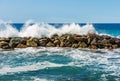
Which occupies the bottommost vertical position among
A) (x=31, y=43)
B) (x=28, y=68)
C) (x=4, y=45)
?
(x=28, y=68)

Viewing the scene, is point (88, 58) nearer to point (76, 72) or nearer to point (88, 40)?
point (76, 72)

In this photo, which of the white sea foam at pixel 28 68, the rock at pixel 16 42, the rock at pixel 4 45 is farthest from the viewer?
the rock at pixel 16 42

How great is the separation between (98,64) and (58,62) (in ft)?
8.22

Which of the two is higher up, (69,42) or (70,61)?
(69,42)

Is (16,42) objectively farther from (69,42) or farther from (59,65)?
(59,65)

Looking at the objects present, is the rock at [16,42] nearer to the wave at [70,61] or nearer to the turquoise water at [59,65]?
the wave at [70,61]

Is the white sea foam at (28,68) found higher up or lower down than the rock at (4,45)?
lower down

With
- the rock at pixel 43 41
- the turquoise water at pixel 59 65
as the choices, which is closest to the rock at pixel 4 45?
the rock at pixel 43 41

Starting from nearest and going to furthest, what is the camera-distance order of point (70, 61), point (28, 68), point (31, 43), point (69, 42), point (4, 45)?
point (28, 68), point (70, 61), point (4, 45), point (69, 42), point (31, 43)

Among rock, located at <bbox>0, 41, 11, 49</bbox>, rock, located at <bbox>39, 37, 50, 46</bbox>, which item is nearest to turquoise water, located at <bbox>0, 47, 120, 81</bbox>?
rock, located at <bbox>0, 41, 11, 49</bbox>

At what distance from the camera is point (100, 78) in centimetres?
1808

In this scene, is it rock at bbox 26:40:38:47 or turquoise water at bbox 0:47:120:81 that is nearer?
turquoise water at bbox 0:47:120:81

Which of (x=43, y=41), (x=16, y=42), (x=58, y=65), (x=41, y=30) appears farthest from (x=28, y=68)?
(x=41, y=30)

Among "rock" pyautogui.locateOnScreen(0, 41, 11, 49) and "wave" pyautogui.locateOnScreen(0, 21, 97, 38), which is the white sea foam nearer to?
"rock" pyautogui.locateOnScreen(0, 41, 11, 49)
